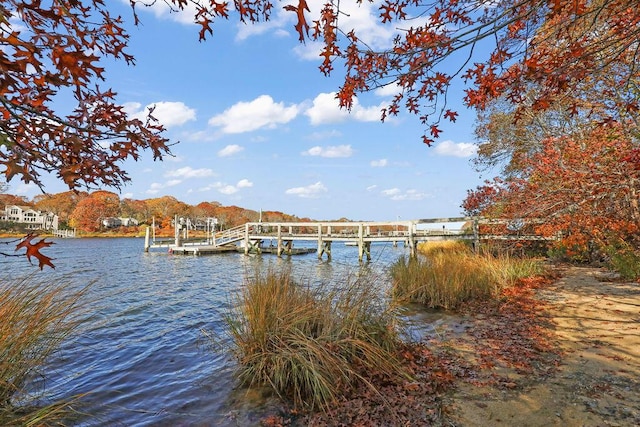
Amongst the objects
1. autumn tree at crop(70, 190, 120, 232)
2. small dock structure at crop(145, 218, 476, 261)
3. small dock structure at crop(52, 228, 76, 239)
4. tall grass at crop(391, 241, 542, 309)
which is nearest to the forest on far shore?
autumn tree at crop(70, 190, 120, 232)

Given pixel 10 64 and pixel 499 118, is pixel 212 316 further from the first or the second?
pixel 499 118

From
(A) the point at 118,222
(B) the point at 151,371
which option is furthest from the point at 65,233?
(B) the point at 151,371

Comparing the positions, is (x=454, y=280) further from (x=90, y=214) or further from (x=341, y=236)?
(x=90, y=214)

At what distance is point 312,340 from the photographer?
162 inches

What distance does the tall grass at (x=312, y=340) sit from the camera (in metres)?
3.91

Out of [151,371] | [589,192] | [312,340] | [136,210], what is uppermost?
[136,210]

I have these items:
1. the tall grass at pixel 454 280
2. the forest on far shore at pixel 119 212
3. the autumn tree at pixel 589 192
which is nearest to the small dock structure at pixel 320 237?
the autumn tree at pixel 589 192

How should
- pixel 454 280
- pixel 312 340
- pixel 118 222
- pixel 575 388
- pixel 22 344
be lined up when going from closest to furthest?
pixel 22 344, pixel 575 388, pixel 312 340, pixel 454 280, pixel 118 222

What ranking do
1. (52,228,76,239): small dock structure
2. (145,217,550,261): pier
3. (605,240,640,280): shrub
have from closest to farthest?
(605,240,640,280): shrub < (145,217,550,261): pier < (52,228,76,239): small dock structure

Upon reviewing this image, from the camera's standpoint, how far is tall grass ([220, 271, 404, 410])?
3.91 metres

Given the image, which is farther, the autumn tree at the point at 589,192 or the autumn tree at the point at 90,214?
the autumn tree at the point at 90,214

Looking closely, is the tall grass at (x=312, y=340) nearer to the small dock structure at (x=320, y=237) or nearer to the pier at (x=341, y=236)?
the pier at (x=341, y=236)

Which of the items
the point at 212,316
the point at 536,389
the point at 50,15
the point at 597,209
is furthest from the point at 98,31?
the point at 597,209

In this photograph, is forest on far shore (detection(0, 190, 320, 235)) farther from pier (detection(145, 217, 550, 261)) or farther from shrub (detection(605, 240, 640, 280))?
shrub (detection(605, 240, 640, 280))
